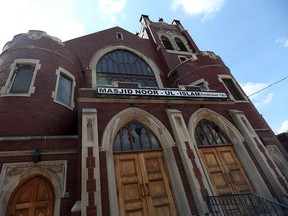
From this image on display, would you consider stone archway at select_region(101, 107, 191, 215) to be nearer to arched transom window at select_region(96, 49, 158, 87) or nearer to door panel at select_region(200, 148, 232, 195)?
door panel at select_region(200, 148, 232, 195)

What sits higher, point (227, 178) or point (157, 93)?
point (157, 93)

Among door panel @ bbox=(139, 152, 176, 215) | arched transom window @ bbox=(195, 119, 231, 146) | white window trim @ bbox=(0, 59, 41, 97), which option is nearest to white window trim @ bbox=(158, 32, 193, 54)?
arched transom window @ bbox=(195, 119, 231, 146)

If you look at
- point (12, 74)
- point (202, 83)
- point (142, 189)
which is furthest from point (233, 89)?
point (12, 74)

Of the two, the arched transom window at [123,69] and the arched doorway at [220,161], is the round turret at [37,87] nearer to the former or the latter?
the arched transom window at [123,69]

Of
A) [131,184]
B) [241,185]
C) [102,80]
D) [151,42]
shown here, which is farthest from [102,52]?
[241,185]

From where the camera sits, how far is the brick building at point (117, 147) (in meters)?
6.06

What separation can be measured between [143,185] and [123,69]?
1026 cm

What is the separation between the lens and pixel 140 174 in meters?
6.80

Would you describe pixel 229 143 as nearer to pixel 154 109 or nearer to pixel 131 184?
pixel 154 109

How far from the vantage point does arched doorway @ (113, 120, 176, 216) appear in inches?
243

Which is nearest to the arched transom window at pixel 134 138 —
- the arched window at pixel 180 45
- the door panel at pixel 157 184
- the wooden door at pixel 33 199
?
the door panel at pixel 157 184

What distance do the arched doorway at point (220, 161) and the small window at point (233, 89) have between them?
4.54m

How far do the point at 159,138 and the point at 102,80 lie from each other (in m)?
7.45

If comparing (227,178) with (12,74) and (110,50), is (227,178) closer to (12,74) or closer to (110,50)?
(12,74)
